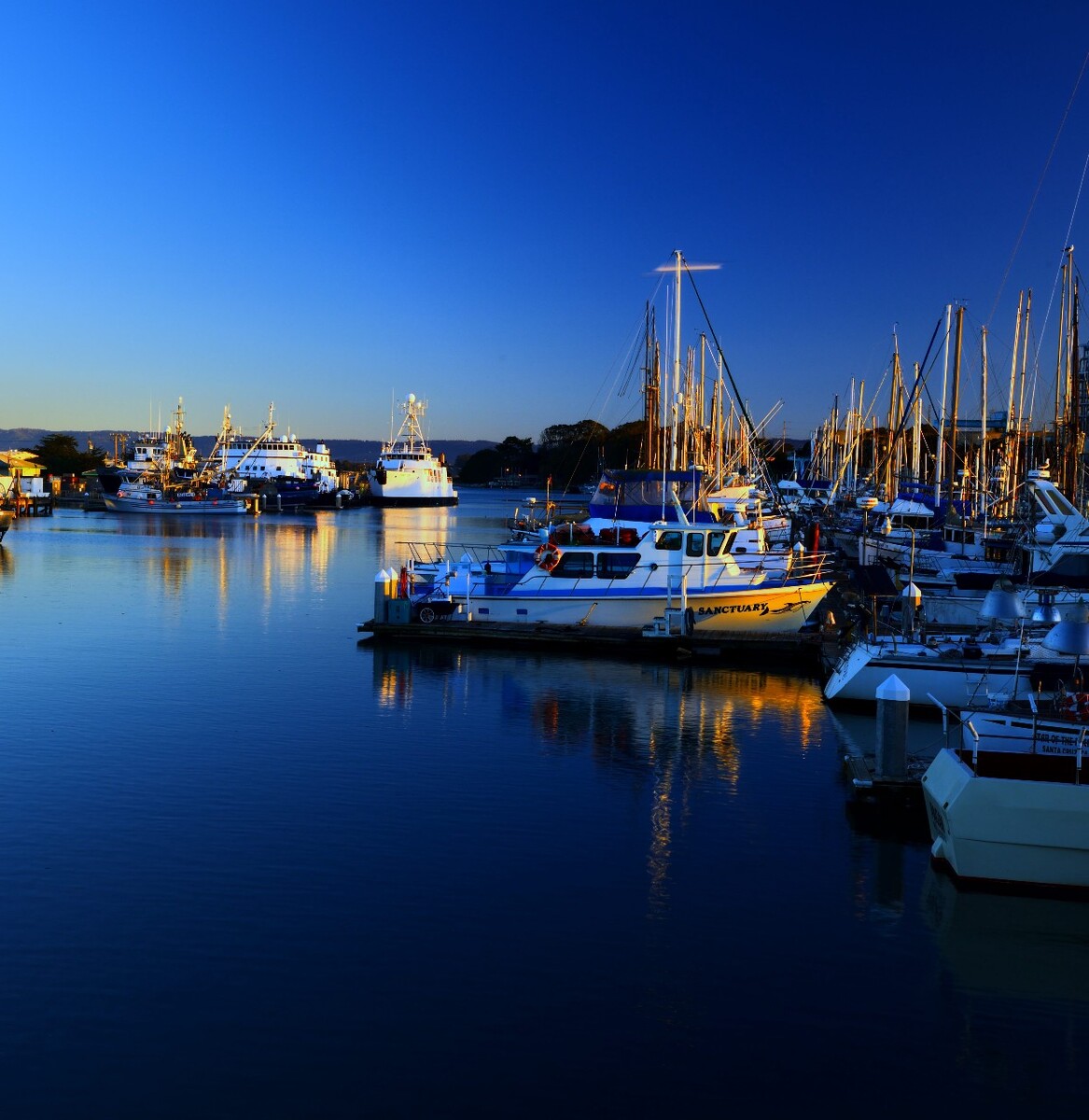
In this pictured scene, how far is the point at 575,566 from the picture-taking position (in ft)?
→ 99.6

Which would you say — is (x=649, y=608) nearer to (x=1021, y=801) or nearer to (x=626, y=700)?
(x=626, y=700)

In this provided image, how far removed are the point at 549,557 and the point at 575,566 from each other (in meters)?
0.72

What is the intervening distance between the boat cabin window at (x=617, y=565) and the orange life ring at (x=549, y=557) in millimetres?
1112

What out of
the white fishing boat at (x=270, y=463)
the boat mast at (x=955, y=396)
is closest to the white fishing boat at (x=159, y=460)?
the white fishing boat at (x=270, y=463)

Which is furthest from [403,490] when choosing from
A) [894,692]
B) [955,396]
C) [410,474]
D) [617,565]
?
[894,692]

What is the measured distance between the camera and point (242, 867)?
13383mm

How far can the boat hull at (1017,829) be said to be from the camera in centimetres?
1216

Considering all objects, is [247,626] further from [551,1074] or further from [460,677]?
[551,1074]

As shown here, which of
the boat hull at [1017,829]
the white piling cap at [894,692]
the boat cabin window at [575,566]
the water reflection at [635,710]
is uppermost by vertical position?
the boat cabin window at [575,566]

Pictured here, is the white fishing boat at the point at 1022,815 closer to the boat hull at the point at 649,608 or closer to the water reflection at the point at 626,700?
the water reflection at the point at 626,700

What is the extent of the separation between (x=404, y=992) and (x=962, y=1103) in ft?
15.1

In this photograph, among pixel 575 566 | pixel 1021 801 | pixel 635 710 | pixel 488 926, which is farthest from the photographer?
pixel 575 566

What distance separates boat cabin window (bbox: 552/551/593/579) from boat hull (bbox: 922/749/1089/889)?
17.7 meters

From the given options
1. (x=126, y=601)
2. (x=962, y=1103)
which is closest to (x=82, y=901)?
(x=962, y=1103)
